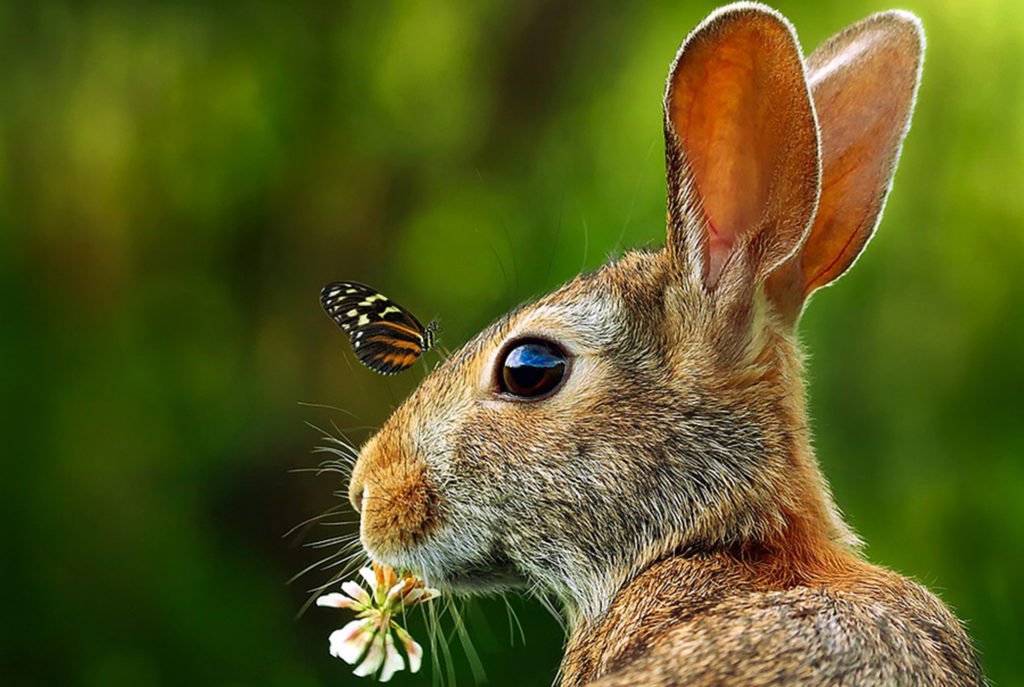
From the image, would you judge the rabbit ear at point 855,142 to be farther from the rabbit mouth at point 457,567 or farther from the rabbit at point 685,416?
the rabbit mouth at point 457,567

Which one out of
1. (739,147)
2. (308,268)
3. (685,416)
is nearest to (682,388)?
(685,416)

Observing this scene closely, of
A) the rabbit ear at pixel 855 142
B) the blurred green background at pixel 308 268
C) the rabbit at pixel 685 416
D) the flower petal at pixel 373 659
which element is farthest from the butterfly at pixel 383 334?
the blurred green background at pixel 308 268

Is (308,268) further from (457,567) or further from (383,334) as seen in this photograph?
(457,567)

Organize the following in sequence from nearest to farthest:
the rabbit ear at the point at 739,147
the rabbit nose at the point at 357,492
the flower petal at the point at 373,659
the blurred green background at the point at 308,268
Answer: the rabbit ear at the point at 739,147 < the flower petal at the point at 373,659 < the rabbit nose at the point at 357,492 < the blurred green background at the point at 308,268

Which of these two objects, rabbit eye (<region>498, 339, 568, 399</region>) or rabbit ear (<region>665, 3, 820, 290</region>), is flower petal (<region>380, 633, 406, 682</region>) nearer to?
rabbit eye (<region>498, 339, 568, 399</region>)

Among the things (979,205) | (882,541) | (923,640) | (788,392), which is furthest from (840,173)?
(979,205)

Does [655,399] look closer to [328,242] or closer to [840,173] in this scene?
[840,173]
